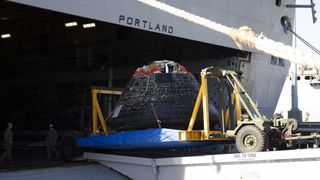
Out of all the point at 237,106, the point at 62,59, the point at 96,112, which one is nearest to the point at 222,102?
the point at 237,106

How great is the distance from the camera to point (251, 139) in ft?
35.5

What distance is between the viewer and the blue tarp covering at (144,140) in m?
11.7

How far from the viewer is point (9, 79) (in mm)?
33781

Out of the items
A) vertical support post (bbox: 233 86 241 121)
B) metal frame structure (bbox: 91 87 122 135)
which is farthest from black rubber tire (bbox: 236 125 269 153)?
metal frame structure (bbox: 91 87 122 135)

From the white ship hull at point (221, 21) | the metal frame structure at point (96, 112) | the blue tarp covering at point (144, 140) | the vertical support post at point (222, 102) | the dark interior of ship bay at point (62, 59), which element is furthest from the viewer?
the dark interior of ship bay at point (62, 59)

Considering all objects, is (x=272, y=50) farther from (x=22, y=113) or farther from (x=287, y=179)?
(x=22, y=113)

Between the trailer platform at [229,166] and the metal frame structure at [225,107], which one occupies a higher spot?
the metal frame structure at [225,107]

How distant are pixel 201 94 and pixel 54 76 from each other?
68.6ft

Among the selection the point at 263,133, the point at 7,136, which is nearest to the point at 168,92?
the point at 263,133

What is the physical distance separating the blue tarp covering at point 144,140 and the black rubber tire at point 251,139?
1204 millimetres

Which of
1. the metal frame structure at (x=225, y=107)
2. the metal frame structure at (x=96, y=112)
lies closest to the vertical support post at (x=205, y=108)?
the metal frame structure at (x=225, y=107)

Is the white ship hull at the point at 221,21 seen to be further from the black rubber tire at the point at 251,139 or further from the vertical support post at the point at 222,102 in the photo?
the black rubber tire at the point at 251,139

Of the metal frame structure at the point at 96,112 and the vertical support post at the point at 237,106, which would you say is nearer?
the vertical support post at the point at 237,106

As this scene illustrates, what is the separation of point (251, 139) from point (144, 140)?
2893 millimetres
